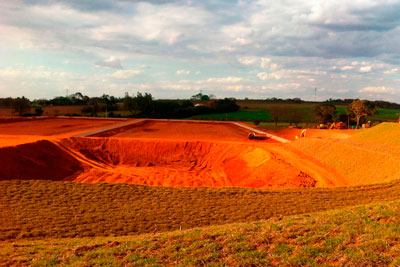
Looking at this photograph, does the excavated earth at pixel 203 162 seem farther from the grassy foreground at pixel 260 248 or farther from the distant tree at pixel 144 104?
the distant tree at pixel 144 104

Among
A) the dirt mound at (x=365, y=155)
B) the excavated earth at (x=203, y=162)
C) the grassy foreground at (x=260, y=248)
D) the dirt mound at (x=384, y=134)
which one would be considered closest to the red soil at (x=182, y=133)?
the excavated earth at (x=203, y=162)

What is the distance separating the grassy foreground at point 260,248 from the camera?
5.24 metres

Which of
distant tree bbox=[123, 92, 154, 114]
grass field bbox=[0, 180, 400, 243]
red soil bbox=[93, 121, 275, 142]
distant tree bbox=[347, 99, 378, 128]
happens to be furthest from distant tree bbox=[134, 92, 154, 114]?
grass field bbox=[0, 180, 400, 243]

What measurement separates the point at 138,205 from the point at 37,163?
12.3 metres

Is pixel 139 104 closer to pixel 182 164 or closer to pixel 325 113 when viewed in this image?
pixel 325 113

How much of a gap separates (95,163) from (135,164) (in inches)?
121

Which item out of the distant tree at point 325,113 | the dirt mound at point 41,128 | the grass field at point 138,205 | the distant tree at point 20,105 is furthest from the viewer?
the distant tree at point 20,105

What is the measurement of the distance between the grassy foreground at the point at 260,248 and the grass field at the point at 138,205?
78.1 inches

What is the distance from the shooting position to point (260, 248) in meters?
5.80

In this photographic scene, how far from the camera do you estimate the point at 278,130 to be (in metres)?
42.0

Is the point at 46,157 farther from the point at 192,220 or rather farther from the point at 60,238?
the point at 192,220

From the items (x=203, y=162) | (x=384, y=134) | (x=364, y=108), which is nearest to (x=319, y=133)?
(x=384, y=134)

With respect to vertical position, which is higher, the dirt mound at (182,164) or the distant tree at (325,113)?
the distant tree at (325,113)

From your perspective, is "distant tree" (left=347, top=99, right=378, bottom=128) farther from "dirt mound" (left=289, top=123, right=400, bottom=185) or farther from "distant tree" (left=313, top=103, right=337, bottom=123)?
"dirt mound" (left=289, top=123, right=400, bottom=185)
